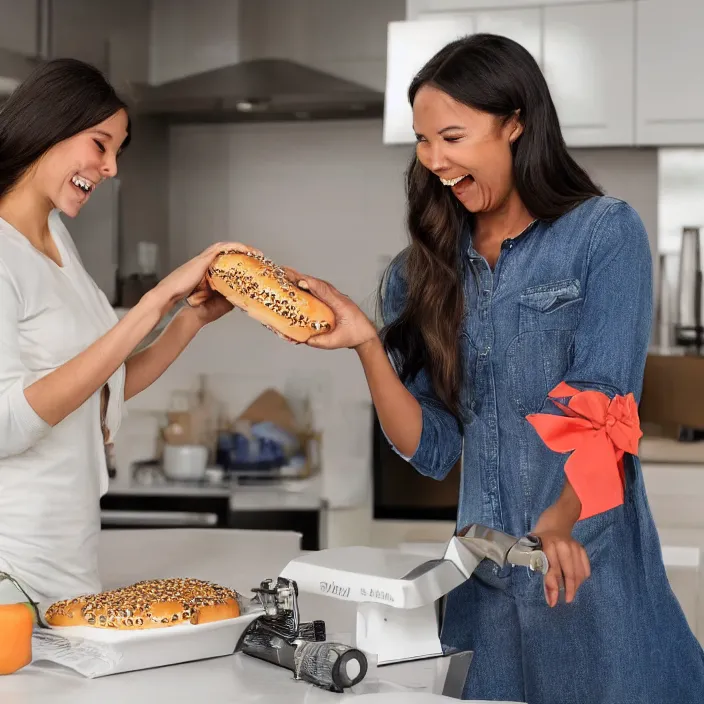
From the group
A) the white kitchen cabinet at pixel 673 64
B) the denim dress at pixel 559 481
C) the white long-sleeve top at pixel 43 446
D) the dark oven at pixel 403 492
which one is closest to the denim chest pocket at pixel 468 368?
the denim dress at pixel 559 481

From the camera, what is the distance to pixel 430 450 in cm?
144

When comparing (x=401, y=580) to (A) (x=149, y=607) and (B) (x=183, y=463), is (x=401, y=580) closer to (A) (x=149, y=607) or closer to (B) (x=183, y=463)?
(A) (x=149, y=607)

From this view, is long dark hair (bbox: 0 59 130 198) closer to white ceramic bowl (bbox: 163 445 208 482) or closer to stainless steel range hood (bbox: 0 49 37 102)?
stainless steel range hood (bbox: 0 49 37 102)

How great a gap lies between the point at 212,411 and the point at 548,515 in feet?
9.41

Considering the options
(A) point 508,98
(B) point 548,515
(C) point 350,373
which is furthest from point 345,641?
(C) point 350,373

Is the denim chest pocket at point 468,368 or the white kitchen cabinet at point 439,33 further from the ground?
the white kitchen cabinet at point 439,33

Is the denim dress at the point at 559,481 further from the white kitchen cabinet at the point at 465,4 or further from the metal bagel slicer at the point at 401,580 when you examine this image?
the white kitchen cabinet at the point at 465,4

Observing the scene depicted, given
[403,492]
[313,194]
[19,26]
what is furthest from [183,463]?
[19,26]

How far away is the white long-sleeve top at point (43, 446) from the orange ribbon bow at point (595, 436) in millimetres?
671

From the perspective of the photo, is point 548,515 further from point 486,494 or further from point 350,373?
point 350,373

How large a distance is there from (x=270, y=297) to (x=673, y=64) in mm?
2311

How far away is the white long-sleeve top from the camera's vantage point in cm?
137

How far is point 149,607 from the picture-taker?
1158 millimetres

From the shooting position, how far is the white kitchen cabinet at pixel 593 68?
3.31 metres
